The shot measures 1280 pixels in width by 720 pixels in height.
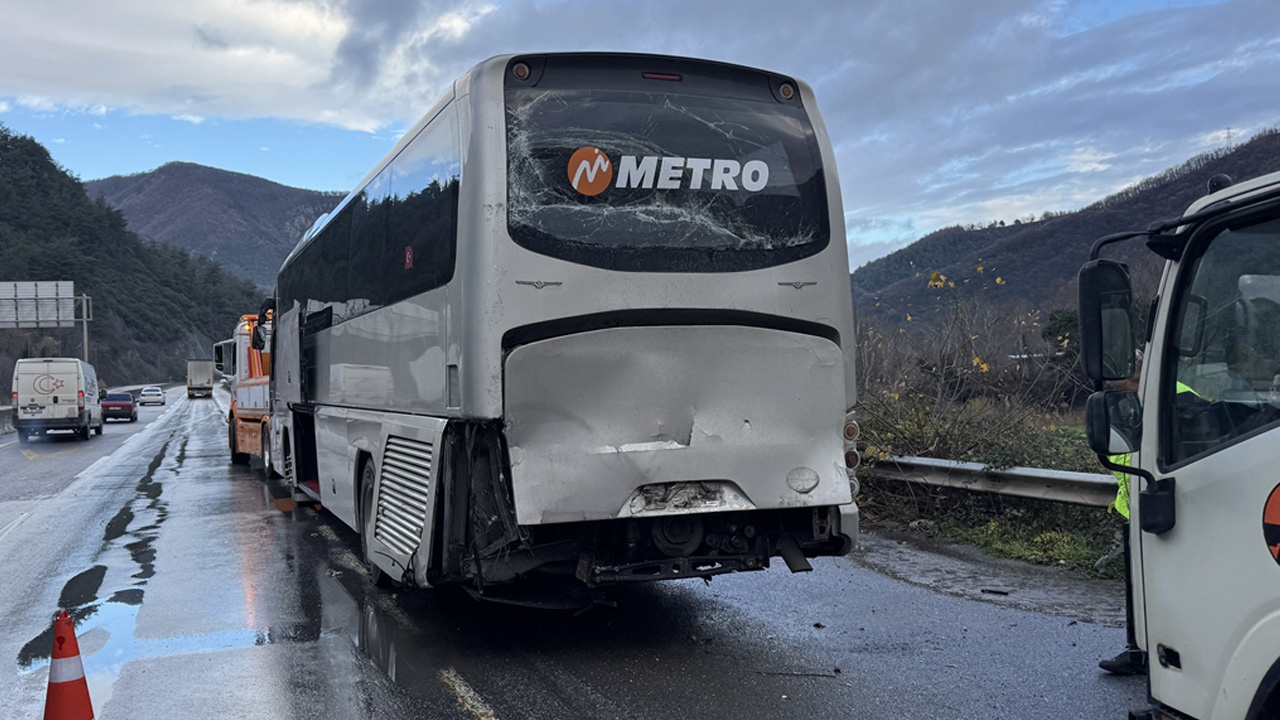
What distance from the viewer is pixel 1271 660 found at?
2783 millimetres

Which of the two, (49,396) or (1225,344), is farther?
(49,396)

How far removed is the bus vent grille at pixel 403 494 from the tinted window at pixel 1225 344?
4192 mm

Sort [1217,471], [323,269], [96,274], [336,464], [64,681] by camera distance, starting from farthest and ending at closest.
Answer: [96,274] → [323,269] → [336,464] → [64,681] → [1217,471]

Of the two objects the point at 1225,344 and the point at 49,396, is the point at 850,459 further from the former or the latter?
the point at 49,396

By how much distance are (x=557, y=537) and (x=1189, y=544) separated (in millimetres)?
3563

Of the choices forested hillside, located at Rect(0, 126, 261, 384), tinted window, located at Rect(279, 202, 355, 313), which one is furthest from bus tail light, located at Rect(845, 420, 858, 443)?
forested hillside, located at Rect(0, 126, 261, 384)

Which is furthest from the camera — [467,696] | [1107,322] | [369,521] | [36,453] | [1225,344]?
[36,453]

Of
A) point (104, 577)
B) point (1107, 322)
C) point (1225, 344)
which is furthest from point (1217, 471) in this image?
point (104, 577)

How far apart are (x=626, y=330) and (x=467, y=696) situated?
2176 millimetres

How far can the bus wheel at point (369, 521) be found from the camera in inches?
305

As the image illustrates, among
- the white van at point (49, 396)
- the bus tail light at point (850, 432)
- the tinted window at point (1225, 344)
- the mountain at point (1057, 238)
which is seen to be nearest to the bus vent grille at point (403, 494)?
the bus tail light at point (850, 432)

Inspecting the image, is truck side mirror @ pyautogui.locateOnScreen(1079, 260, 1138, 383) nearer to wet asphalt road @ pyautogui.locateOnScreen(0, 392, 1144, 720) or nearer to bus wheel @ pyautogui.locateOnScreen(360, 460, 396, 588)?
wet asphalt road @ pyautogui.locateOnScreen(0, 392, 1144, 720)

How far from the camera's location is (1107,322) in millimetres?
3297

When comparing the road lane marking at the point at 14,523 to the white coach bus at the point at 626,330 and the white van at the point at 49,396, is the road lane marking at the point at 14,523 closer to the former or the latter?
the white coach bus at the point at 626,330
